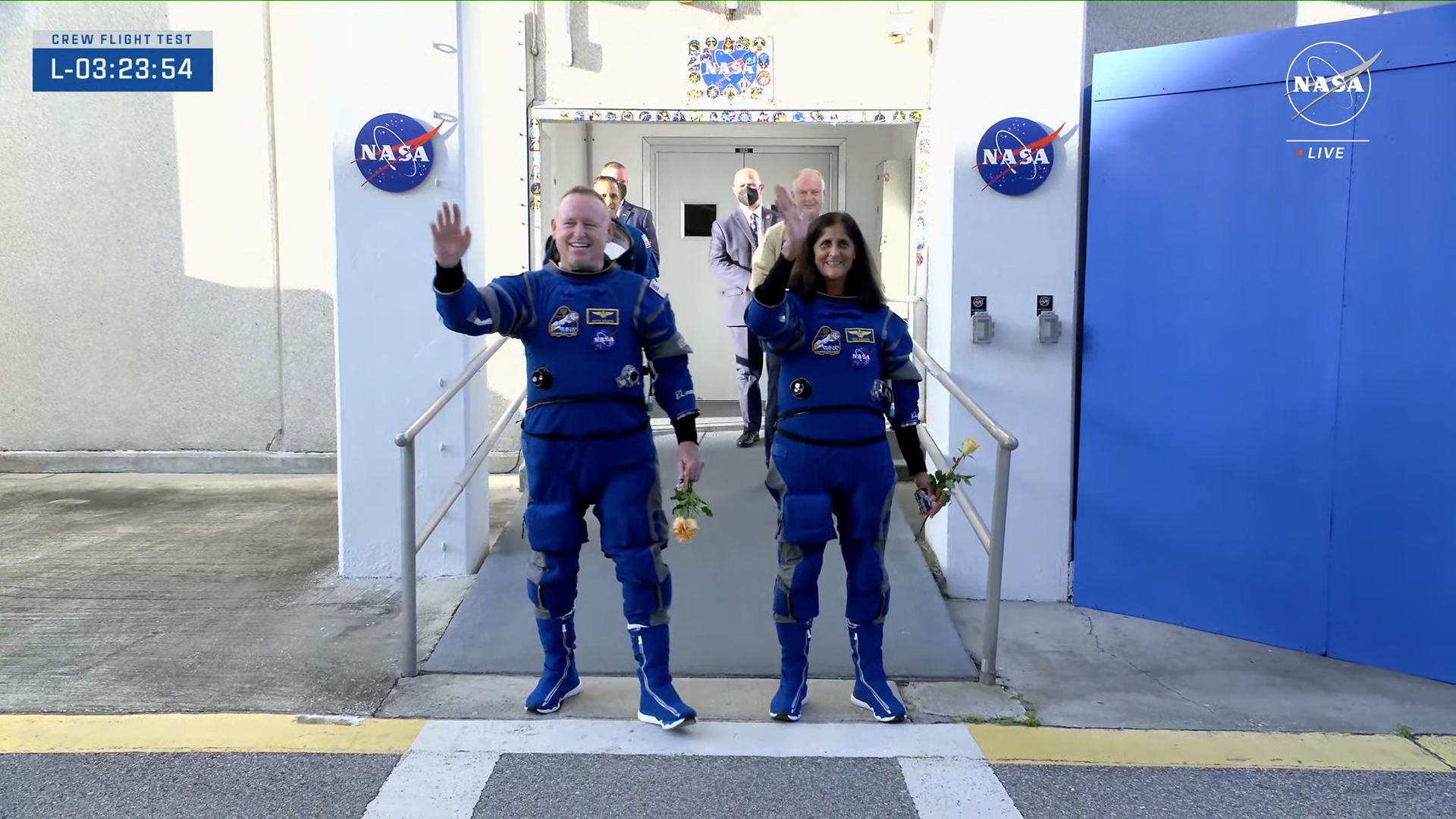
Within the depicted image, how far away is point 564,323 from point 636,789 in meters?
1.45

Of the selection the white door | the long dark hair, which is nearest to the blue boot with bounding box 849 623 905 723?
Result: the long dark hair

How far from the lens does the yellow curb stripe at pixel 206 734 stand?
3574 mm

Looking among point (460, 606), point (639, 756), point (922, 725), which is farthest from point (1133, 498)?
point (460, 606)

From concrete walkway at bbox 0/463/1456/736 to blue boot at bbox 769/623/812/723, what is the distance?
0.35 ft

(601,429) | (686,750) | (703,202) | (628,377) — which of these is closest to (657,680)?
(686,750)

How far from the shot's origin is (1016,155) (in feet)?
16.3

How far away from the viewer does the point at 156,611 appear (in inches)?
189

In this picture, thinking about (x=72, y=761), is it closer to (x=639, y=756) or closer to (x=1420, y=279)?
(x=639, y=756)

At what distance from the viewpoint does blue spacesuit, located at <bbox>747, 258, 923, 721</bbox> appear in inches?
145

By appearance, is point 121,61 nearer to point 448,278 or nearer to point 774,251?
point 774,251

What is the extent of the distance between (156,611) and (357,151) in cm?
218

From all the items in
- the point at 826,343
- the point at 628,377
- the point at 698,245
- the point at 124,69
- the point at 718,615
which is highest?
the point at 124,69

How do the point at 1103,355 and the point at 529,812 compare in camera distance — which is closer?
the point at 529,812

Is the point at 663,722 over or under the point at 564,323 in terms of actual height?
under
